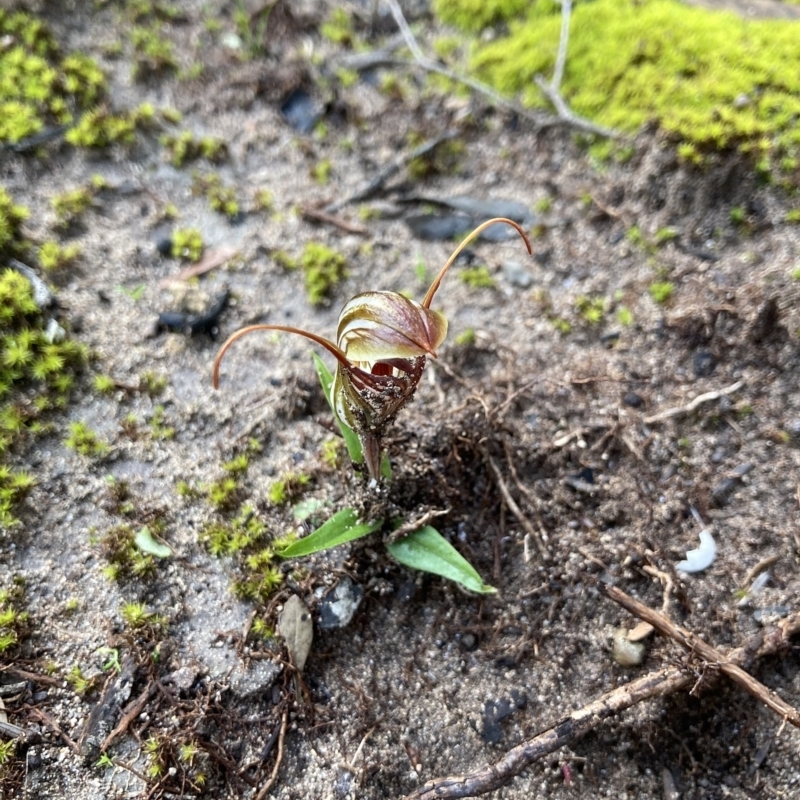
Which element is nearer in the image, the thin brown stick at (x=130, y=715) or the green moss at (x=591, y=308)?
the thin brown stick at (x=130, y=715)

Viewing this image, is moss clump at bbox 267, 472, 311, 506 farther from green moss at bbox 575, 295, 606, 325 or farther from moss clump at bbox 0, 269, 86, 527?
green moss at bbox 575, 295, 606, 325

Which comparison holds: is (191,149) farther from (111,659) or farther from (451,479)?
(111,659)

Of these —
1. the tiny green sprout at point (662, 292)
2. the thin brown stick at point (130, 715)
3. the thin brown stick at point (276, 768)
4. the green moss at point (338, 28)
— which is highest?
the green moss at point (338, 28)

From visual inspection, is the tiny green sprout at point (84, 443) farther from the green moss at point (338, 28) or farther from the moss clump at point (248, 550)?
the green moss at point (338, 28)

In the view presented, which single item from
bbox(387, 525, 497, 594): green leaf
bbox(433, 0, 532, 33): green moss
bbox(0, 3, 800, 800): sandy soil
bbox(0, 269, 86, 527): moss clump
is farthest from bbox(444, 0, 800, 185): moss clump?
bbox(0, 269, 86, 527): moss clump

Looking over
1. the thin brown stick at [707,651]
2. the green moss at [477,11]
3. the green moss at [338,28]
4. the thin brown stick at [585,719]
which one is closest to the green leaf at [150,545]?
the thin brown stick at [585,719]

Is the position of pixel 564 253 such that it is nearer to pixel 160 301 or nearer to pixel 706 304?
pixel 706 304

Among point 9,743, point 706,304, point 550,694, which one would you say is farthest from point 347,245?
point 9,743
